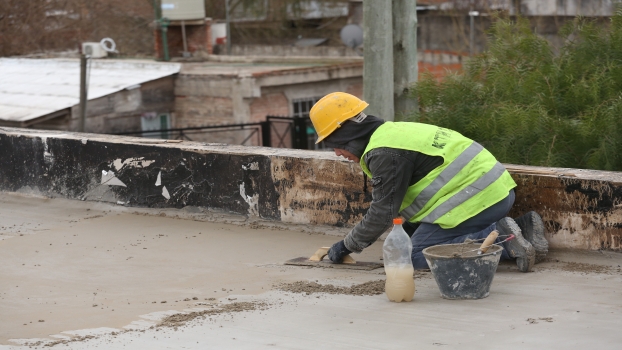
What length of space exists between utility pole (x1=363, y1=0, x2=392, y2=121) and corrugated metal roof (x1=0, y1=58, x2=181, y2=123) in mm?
13728

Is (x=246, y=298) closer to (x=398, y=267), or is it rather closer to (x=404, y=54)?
(x=398, y=267)

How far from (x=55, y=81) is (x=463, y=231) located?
20695 millimetres

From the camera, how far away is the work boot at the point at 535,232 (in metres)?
5.62

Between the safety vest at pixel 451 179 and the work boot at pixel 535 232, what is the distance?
279 mm

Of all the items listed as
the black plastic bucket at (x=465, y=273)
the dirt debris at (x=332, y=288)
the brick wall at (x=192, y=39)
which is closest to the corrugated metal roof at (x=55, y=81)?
the brick wall at (x=192, y=39)

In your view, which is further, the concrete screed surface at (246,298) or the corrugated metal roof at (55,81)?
the corrugated metal roof at (55,81)

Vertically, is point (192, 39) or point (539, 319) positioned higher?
point (192, 39)

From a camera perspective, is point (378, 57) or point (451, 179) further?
point (378, 57)

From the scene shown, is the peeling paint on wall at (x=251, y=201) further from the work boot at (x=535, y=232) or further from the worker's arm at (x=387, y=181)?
the work boot at (x=535, y=232)

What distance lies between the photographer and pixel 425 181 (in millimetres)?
5504

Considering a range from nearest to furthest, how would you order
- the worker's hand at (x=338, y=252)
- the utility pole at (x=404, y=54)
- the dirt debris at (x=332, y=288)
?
the dirt debris at (x=332, y=288) < the worker's hand at (x=338, y=252) < the utility pole at (x=404, y=54)

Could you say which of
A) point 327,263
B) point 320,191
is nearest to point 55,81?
point 320,191

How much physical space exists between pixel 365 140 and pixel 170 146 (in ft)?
8.50

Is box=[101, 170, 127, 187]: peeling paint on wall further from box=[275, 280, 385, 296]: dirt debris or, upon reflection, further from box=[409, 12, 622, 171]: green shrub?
box=[275, 280, 385, 296]: dirt debris
